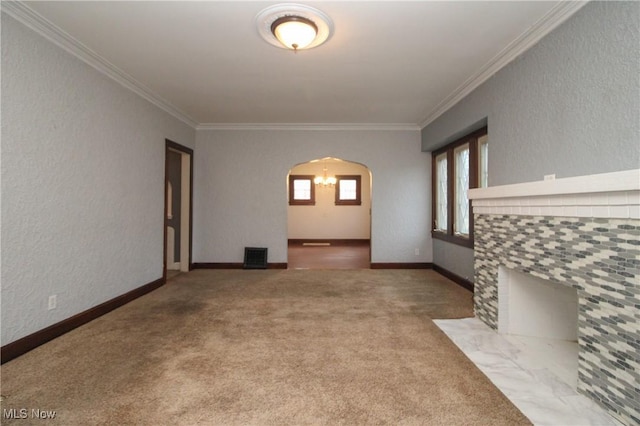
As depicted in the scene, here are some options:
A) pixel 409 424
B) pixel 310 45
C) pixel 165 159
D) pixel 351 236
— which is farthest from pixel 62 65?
pixel 351 236

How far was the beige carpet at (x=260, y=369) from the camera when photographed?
173 cm

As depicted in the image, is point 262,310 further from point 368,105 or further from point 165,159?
point 368,105

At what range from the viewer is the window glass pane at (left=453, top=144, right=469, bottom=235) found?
15.0 feet

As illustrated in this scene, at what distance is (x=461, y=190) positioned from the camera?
477 centimetres

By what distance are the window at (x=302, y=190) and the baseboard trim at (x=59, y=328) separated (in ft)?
21.1

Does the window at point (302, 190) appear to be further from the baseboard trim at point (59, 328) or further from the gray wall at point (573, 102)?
the gray wall at point (573, 102)

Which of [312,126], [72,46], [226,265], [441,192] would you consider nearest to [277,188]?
[312,126]

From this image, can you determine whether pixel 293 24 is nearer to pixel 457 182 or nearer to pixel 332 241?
pixel 457 182

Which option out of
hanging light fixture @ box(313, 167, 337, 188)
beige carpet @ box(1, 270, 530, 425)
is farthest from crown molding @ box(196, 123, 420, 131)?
hanging light fixture @ box(313, 167, 337, 188)

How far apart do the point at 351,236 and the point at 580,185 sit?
824 cm

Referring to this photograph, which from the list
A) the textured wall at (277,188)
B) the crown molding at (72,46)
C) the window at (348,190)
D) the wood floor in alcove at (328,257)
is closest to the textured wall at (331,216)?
the window at (348,190)

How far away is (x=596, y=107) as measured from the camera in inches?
81.9

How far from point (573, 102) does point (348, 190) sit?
7882mm

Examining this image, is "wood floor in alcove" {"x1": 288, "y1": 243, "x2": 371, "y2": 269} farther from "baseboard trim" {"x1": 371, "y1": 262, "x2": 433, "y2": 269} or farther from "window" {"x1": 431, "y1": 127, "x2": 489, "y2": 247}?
"window" {"x1": 431, "y1": 127, "x2": 489, "y2": 247}
